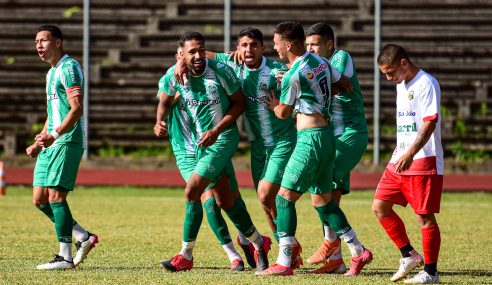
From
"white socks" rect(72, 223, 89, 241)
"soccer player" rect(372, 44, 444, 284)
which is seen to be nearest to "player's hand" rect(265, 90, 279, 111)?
"soccer player" rect(372, 44, 444, 284)

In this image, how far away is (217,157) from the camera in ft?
32.1

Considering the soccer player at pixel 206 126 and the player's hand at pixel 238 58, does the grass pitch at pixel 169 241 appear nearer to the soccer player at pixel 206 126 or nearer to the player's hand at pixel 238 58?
the soccer player at pixel 206 126

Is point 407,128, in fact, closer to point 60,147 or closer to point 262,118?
point 262,118

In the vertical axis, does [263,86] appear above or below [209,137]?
above

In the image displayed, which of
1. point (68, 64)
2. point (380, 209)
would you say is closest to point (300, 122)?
point (380, 209)

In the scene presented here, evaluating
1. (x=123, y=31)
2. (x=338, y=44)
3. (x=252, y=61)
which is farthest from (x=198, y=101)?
(x=123, y=31)

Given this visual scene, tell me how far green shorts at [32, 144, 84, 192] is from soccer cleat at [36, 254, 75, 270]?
62 centimetres

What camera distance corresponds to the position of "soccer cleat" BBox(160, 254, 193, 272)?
9578 millimetres

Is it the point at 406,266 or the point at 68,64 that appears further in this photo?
the point at 68,64

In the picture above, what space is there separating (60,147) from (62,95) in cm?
47

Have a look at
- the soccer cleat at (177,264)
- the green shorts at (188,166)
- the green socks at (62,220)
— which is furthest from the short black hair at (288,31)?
the green socks at (62,220)

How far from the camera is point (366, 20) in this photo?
90.6 ft

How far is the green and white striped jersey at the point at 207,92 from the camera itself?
9828 millimetres

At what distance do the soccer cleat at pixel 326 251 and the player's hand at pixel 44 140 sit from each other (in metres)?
2.63
